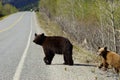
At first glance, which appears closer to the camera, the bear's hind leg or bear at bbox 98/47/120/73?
bear at bbox 98/47/120/73

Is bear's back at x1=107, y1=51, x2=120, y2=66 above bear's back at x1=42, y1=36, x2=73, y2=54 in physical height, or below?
below

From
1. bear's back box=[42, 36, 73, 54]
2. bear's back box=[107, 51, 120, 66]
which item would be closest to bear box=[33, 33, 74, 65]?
bear's back box=[42, 36, 73, 54]

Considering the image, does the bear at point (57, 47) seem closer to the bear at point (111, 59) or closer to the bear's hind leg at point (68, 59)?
the bear's hind leg at point (68, 59)

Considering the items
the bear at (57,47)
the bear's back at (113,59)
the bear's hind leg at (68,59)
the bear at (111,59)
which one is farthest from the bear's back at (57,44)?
the bear's back at (113,59)

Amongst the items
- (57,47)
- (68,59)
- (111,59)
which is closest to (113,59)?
(111,59)

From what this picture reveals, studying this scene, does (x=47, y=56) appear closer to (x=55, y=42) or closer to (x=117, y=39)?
(x=55, y=42)

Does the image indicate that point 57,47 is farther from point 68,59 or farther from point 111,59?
point 111,59

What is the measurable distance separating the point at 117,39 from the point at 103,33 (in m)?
1.13

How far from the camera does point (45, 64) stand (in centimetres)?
1002

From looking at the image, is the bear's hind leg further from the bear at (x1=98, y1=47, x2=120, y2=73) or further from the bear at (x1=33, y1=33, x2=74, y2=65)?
the bear at (x1=98, y1=47, x2=120, y2=73)

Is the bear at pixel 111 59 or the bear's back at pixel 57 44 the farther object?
the bear's back at pixel 57 44

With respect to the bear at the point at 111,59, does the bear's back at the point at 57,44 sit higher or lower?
higher

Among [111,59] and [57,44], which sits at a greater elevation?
[57,44]

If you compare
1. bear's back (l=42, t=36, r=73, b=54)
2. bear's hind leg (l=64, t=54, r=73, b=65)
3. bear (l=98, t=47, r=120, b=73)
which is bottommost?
bear's hind leg (l=64, t=54, r=73, b=65)
